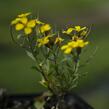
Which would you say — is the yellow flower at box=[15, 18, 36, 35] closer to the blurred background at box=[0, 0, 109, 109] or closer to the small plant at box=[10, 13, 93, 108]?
the small plant at box=[10, 13, 93, 108]

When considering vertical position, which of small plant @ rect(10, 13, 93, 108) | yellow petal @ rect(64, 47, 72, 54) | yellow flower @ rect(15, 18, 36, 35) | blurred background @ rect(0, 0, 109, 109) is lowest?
blurred background @ rect(0, 0, 109, 109)

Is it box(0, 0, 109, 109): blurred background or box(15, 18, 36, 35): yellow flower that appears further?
box(0, 0, 109, 109): blurred background

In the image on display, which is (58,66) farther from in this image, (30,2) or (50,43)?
(30,2)

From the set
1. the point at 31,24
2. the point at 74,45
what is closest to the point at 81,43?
the point at 74,45

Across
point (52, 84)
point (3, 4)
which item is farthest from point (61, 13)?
point (52, 84)

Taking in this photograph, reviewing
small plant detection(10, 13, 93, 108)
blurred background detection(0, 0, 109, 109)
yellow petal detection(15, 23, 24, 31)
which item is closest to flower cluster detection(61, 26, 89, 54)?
small plant detection(10, 13, 93, 108)

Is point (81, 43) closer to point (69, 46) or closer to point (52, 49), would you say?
point (69, 46)

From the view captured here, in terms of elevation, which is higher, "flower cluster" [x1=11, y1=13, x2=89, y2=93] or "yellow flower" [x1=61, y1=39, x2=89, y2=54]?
"yellow flower" [x1=61, y1=39, x2=89, y2=54]

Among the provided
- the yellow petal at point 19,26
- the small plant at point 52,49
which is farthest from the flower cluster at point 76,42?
the yellow petal at point 19,26
